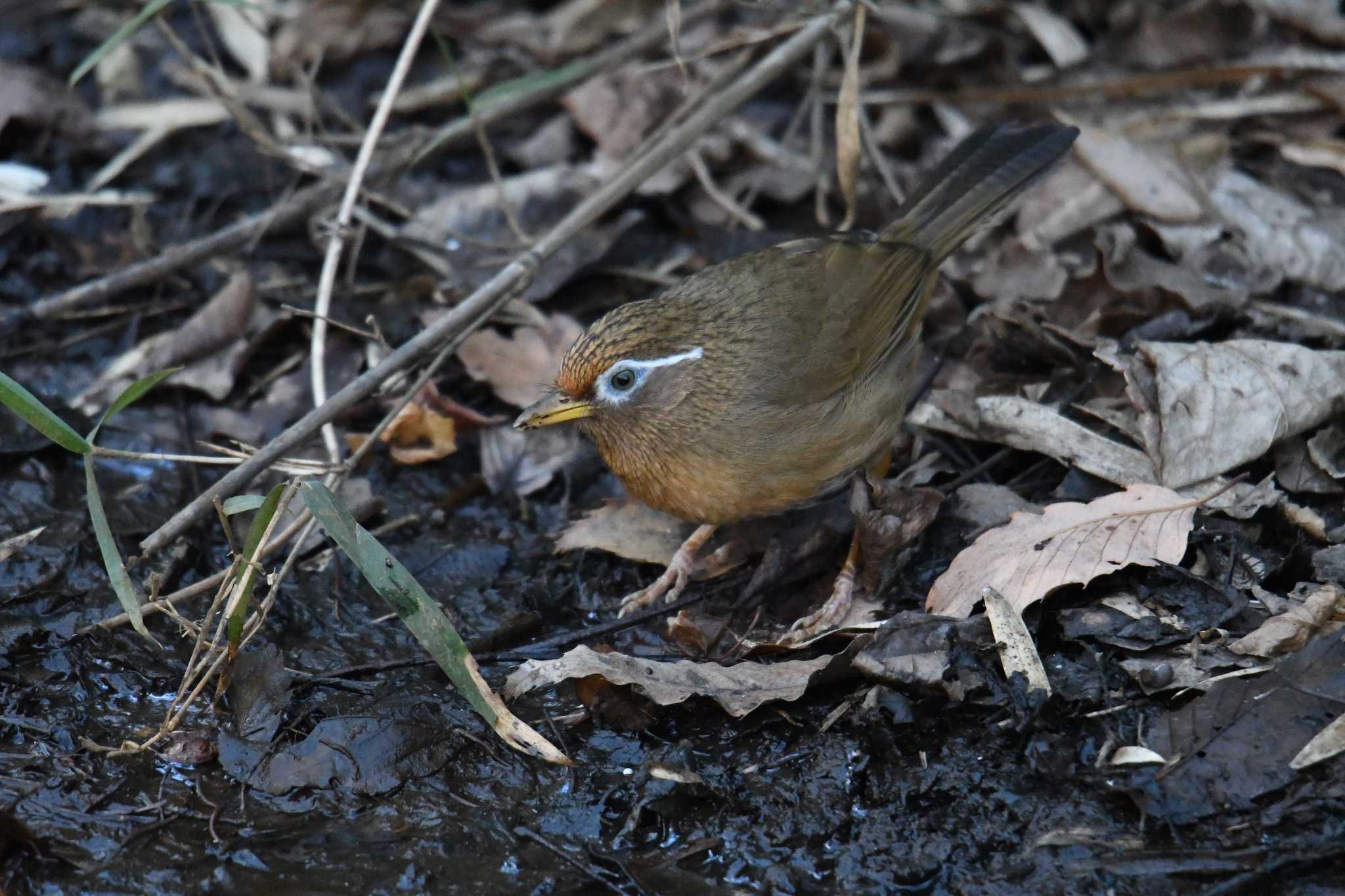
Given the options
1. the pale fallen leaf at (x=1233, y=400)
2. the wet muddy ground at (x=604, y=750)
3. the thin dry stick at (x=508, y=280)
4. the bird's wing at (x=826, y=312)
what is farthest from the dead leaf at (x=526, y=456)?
the pale fallen leaf at (x=1233, y=400)

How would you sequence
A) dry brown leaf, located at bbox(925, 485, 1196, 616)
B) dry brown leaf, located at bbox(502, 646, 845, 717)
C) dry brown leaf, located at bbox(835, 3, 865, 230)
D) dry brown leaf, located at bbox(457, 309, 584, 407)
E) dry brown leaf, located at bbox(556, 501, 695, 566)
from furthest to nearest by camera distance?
dry brown leaf, located at bbox(457, 309, 584, 407), dry brown leaf, located at bbox(835, 3, 865, 230), dry brown leaf, located at bbox(556, 501, 695, 566), dry brown leaf, located at bbox(925, 485, 1196, 616), dry brown leaf, located at bbox(502, 646, 845, 717)

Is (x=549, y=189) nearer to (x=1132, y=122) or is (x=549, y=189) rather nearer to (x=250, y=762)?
(x=1132, y=122)

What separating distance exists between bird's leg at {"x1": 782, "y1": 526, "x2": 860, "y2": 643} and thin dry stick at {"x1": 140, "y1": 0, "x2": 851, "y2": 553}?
5.81 feet

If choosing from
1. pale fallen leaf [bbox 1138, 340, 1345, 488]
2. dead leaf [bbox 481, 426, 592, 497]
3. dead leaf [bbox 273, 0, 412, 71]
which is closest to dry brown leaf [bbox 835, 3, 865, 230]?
pale fallen leaf [bbox 1138, 340, 1345, 488]

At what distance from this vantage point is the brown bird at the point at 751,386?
4785mm

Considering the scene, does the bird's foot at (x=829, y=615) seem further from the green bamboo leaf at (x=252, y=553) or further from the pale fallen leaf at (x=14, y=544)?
the pale fallen leaf at (x=14, y=544)

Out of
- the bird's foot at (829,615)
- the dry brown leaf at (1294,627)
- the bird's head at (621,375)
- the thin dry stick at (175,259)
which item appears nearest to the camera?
the dry brown leaf at (1294,627)

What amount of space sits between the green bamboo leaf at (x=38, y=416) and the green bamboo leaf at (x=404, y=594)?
2.48 ft

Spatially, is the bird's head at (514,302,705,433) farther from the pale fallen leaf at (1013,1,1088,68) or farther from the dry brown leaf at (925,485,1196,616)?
the pale fallen leaf at (1013,1,1088,68)

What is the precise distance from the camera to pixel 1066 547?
172 inches

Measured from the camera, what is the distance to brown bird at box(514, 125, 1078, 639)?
4785 mm

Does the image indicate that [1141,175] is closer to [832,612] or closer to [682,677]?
[832,612]

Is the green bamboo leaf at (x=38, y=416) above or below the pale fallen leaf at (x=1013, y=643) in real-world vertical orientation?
above

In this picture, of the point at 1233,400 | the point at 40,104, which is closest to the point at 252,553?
the point at 1233,400
